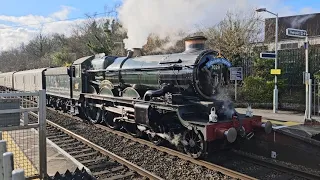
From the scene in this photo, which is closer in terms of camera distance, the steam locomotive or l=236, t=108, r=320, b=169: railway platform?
the steam locomotive

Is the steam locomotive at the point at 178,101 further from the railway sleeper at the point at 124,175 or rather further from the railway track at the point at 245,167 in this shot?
the railway sleeper at the point at 124,175

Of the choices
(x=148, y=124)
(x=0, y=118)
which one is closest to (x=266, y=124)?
(x=148, y=124)

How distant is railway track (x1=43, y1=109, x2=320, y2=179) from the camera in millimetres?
6422

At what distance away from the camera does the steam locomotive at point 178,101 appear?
23.8 ft

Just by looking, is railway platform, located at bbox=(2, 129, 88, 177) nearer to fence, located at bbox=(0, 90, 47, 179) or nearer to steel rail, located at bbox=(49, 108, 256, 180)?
fence, located at bbox=(0, 90, 47, 179)

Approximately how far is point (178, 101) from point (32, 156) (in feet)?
12.1

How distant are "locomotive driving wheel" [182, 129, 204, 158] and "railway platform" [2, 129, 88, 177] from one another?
2538 millimetres

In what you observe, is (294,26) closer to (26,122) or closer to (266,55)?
(266,55)

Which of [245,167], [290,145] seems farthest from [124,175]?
[290,145]

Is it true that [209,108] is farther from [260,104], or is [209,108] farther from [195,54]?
[260,104]

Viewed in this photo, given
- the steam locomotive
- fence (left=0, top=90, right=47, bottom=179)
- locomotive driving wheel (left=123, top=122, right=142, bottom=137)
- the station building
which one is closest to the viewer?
fence (left=0, top=90, right=47, bottom=179)

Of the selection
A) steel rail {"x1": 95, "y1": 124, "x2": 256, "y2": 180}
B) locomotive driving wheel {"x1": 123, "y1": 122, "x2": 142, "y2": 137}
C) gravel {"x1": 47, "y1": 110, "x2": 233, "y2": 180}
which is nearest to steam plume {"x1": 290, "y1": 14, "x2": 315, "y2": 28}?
locomotive driving wheel {"x1": 123, "y1": 122, "x2": 142, "y2": 137}

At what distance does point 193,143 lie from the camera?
7.24 m

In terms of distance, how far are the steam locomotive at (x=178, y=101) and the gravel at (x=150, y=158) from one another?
42 cm
